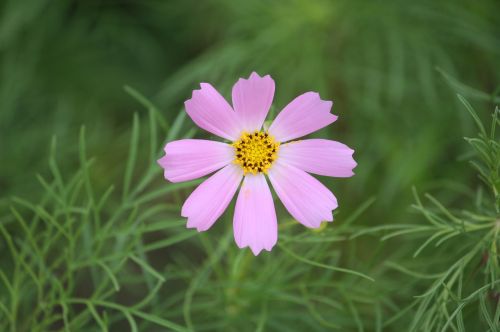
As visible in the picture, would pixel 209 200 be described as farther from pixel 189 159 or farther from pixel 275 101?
pixel 275 101

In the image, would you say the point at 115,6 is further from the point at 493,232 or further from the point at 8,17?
the point at 493,232

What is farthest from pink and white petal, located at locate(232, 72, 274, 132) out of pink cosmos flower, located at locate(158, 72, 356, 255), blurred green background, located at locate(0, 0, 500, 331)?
blurred green background, located at locate(0, 0, 500, 331)

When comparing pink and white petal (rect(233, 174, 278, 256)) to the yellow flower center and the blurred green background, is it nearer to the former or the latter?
the yellow flower center

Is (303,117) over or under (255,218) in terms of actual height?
over

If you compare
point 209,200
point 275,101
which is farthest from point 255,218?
point 275,101

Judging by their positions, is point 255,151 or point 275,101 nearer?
point 255,151

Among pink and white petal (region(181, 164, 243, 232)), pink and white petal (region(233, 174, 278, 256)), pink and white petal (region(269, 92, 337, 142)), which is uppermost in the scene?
pink and white petal (region(269, 92, 337, 142))
